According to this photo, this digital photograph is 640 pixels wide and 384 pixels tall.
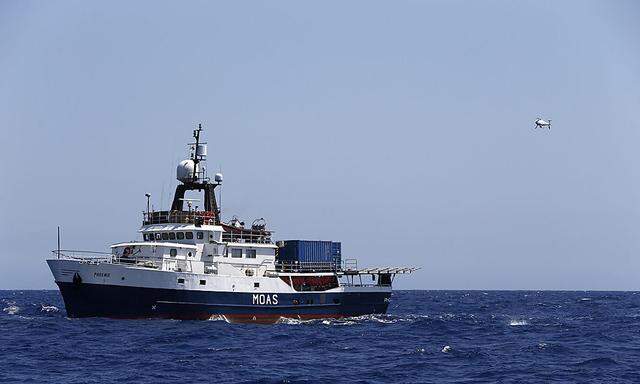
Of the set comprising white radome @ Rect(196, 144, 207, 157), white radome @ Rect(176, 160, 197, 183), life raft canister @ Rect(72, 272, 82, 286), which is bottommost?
life raft canister @ Rect(72, 272, 82, 286)

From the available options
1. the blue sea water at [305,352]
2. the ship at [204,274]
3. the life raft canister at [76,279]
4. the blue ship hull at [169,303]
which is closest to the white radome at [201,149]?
the ship at [204,274]

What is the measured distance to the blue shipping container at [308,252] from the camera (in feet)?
205

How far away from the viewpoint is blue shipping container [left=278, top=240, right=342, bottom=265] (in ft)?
205

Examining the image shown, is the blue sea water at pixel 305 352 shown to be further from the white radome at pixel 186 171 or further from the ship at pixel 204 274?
the white radome at pixel 186 171

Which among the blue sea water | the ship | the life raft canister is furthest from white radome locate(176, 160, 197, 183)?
the blue sea water

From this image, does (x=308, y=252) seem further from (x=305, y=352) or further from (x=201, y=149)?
(x=305, y=352)

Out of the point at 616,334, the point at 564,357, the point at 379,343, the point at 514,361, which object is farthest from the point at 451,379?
the point at 616,334

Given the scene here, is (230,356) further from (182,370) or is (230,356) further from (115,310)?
(115,310)

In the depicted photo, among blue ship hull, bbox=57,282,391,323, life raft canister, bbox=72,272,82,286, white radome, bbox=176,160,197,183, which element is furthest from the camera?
white radome, bbox=176,160,197,183

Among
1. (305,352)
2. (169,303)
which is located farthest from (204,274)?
(305,352)

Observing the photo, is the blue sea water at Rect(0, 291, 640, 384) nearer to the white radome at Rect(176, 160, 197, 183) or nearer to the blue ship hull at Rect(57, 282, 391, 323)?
the blue ship hull at Rect(57, 282, 391, 323)

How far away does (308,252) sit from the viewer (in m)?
63.3

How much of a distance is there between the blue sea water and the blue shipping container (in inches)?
257

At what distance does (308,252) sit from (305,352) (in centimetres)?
2322
